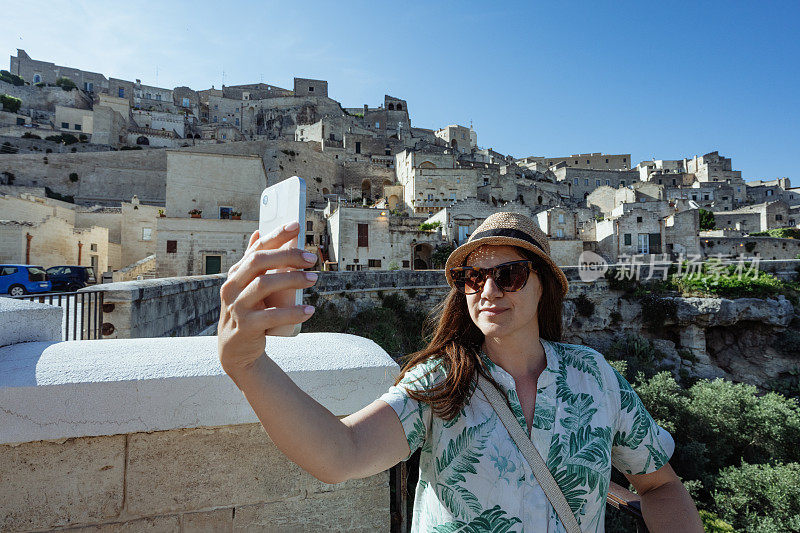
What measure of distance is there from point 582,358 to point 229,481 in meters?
1.50

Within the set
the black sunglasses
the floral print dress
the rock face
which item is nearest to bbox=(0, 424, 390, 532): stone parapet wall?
the floral print dress

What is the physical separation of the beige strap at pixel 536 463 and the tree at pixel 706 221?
4748 cm

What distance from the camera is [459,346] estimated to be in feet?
4.82

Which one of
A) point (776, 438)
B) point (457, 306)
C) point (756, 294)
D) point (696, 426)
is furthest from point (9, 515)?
point (756, 294)

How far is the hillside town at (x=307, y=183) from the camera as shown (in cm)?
1809

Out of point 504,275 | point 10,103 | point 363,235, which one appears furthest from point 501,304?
point 10,103

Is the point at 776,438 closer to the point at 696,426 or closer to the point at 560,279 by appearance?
the point at 696,426

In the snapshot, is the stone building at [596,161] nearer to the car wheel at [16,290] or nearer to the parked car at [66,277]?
the parked car at [66,277]

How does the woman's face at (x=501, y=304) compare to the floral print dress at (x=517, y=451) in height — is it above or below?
above

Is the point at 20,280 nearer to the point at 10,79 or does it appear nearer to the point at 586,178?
the point at 10,79

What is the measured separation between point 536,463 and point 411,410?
0.44m

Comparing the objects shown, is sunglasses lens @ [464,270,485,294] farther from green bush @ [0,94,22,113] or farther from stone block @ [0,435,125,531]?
green bush @ [0,94,22,113]

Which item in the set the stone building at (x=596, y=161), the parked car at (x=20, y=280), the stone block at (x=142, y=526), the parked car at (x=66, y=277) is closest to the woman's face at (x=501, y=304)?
the stone block at (x=142, y=526)

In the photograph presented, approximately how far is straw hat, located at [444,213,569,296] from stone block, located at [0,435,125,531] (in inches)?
59.4
